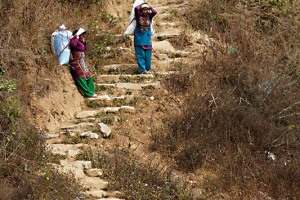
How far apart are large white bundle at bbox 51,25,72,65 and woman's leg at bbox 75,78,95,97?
40 centimetres

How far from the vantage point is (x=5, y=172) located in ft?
22.7

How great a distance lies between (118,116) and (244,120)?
6.21ft

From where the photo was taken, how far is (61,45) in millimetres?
9266

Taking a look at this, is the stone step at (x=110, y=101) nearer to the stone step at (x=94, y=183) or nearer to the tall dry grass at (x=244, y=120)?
the tall dry grass at (x=244, y=120)

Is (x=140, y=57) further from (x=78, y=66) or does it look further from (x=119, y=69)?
(x=78, y=66)

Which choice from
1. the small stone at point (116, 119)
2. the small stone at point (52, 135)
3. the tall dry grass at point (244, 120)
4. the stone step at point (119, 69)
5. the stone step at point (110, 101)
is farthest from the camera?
the stone step at point (119, 69)

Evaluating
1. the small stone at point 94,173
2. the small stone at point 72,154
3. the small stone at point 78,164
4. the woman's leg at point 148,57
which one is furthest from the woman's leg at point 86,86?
the small stone at point 94,173

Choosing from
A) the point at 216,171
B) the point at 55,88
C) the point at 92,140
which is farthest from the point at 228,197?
the point at 55,88

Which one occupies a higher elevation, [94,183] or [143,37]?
[143,37]

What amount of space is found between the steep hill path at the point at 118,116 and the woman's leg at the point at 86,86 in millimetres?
141

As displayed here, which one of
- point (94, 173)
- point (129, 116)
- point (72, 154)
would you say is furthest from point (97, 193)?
point (129, 116)

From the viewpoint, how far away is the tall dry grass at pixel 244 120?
25.7ft

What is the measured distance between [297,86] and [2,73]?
4.68 metres

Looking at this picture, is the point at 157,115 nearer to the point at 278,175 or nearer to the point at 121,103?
the point at 121,103
